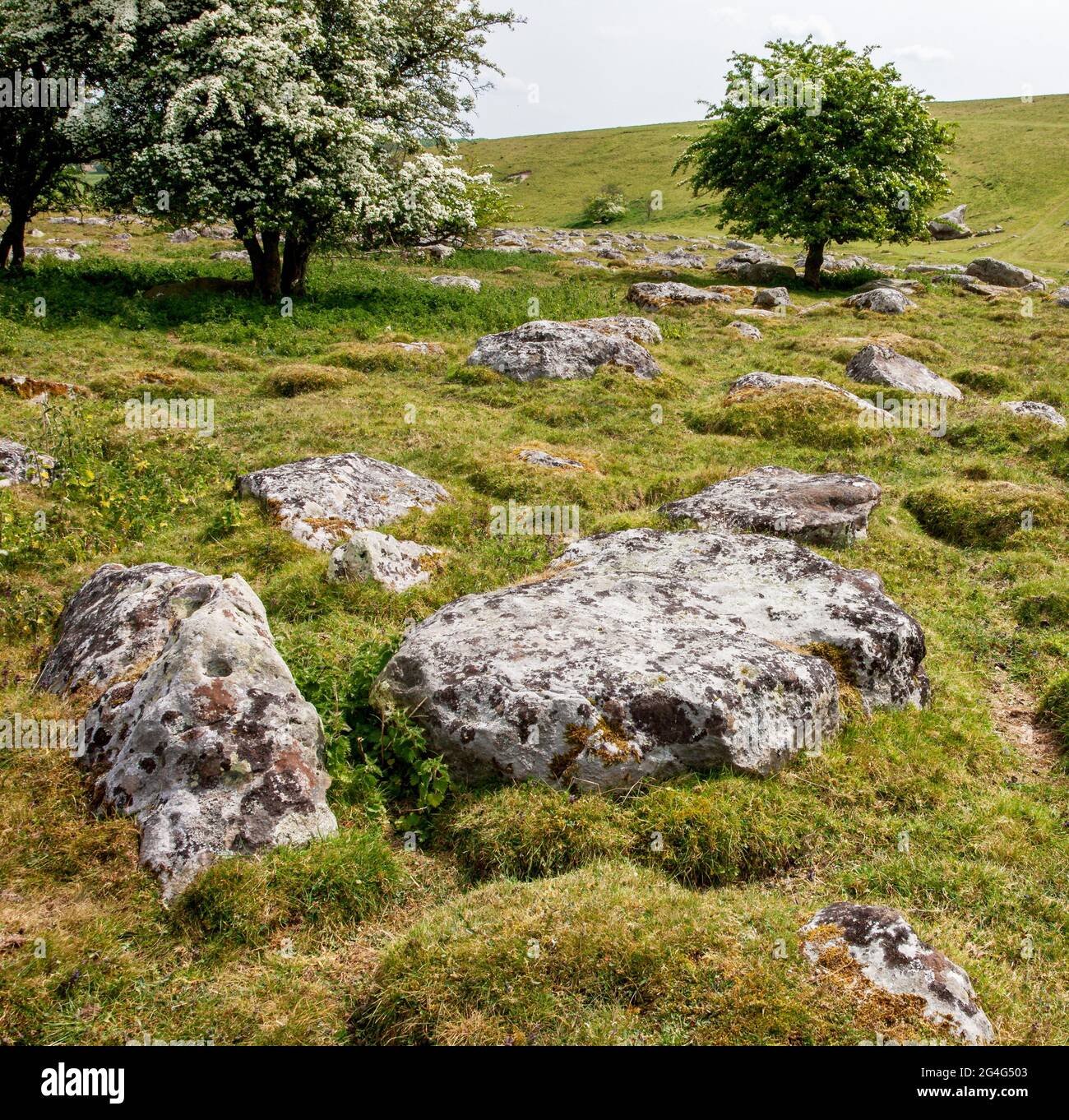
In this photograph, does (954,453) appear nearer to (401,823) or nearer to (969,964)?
(969,964)

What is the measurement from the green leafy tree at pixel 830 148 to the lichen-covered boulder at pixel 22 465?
37715 mm

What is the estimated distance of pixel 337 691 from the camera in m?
8.20

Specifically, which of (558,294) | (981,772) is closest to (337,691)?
(981,772)

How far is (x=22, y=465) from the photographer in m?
13.3

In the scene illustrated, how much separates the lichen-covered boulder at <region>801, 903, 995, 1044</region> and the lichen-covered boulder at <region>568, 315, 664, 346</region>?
22.2m

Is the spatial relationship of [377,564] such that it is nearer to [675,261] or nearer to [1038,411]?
[1038,411]

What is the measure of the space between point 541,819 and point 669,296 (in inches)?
1244

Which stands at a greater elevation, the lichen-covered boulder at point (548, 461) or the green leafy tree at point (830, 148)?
the green leafy tree at point (830, 148)

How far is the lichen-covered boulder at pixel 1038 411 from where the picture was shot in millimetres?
18875

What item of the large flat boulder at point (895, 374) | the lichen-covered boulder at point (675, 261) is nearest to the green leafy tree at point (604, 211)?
the lichen-covered boulder at point (675, 261)

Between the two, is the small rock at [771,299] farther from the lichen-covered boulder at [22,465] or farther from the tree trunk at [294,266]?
the lichen-covered boulder at [22,465]

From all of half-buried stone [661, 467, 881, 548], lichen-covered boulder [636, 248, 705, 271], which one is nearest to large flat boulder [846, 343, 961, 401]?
half-buried stone [661, 467, 881, 548]

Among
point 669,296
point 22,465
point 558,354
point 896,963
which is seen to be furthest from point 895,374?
point 22,465
